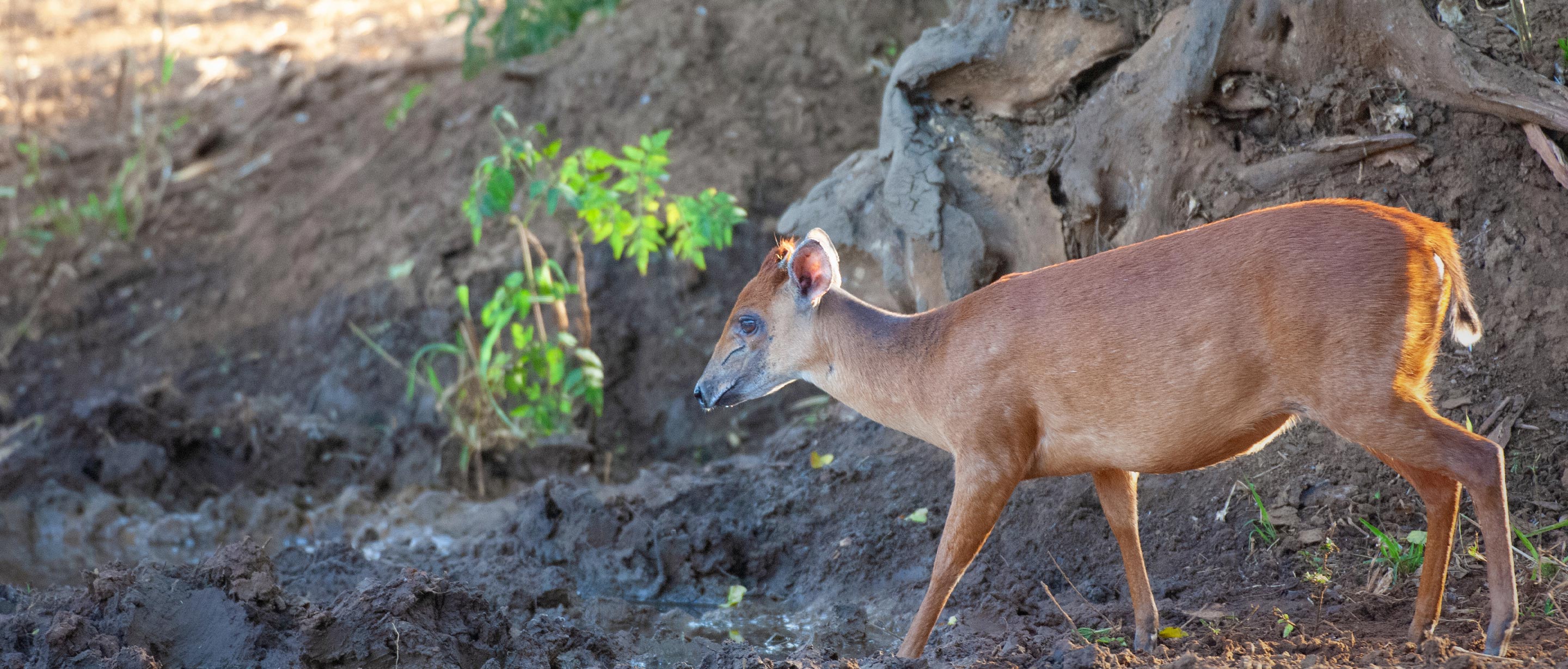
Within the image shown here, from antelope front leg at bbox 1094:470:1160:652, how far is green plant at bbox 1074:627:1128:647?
54 mm

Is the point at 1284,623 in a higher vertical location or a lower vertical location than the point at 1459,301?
lower

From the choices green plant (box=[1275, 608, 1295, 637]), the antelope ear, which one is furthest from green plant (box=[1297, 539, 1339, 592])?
the antelope ear

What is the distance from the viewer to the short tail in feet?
13.3

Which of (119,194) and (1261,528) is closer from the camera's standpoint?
(1261,528)

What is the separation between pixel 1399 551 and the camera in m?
4.73

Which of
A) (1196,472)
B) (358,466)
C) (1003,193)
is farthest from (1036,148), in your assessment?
(358,466)

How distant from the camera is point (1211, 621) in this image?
15.4ft

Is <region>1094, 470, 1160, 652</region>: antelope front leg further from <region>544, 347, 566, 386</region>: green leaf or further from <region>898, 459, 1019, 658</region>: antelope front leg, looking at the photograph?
<region>544, 347, 566, 386</region>: green leaf

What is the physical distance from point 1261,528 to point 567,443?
442cm

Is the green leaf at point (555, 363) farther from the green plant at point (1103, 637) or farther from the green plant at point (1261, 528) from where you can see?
the green plant at point (1261, 528)

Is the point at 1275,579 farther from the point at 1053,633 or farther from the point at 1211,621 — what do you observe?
the point at 1053,633

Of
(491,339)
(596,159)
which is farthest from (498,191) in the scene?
(491,339)

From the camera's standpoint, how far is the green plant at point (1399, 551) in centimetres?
471

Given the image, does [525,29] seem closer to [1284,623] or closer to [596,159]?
[596,159]
